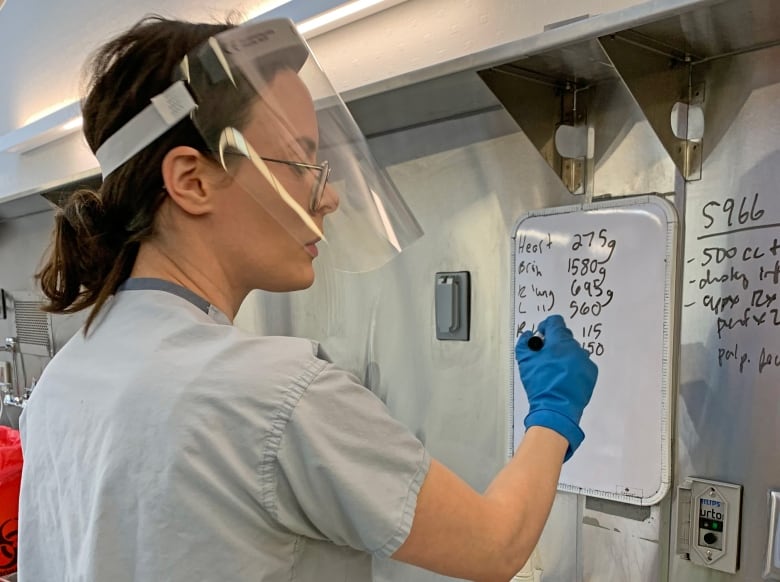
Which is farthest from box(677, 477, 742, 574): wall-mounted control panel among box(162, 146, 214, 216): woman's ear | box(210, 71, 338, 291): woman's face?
box(162, 146, 214, 216): woman's ear

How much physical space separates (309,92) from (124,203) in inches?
10.8

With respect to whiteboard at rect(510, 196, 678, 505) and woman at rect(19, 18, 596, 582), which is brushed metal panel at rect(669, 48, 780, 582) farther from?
woman at rect(19, 18, 596, 582)

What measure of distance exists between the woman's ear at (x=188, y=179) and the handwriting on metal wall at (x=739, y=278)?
0.73 m

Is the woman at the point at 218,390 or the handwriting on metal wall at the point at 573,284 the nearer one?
the woman at the point at 218,390

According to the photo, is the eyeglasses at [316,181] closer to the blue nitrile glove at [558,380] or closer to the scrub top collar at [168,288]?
the scrub top collar at [168,288]

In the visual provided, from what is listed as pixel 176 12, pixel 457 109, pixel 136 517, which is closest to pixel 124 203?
pixel 136 517

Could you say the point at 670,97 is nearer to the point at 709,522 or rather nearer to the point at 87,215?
the point at 709,522

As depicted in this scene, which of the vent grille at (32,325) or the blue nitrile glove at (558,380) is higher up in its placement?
the blue nitrile glove at (558,380)

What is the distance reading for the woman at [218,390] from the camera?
60 centimetres

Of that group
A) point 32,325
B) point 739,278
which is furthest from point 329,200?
point 32,325

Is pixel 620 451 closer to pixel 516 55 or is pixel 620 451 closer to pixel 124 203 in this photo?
pixel 516 55

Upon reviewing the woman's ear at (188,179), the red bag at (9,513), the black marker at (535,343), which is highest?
the woman's ear at (188,179)

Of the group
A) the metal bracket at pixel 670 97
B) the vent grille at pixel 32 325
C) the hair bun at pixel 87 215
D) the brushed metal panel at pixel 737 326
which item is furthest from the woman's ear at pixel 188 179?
the vent grille at pixel 32 325

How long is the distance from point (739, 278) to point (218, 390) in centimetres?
77
